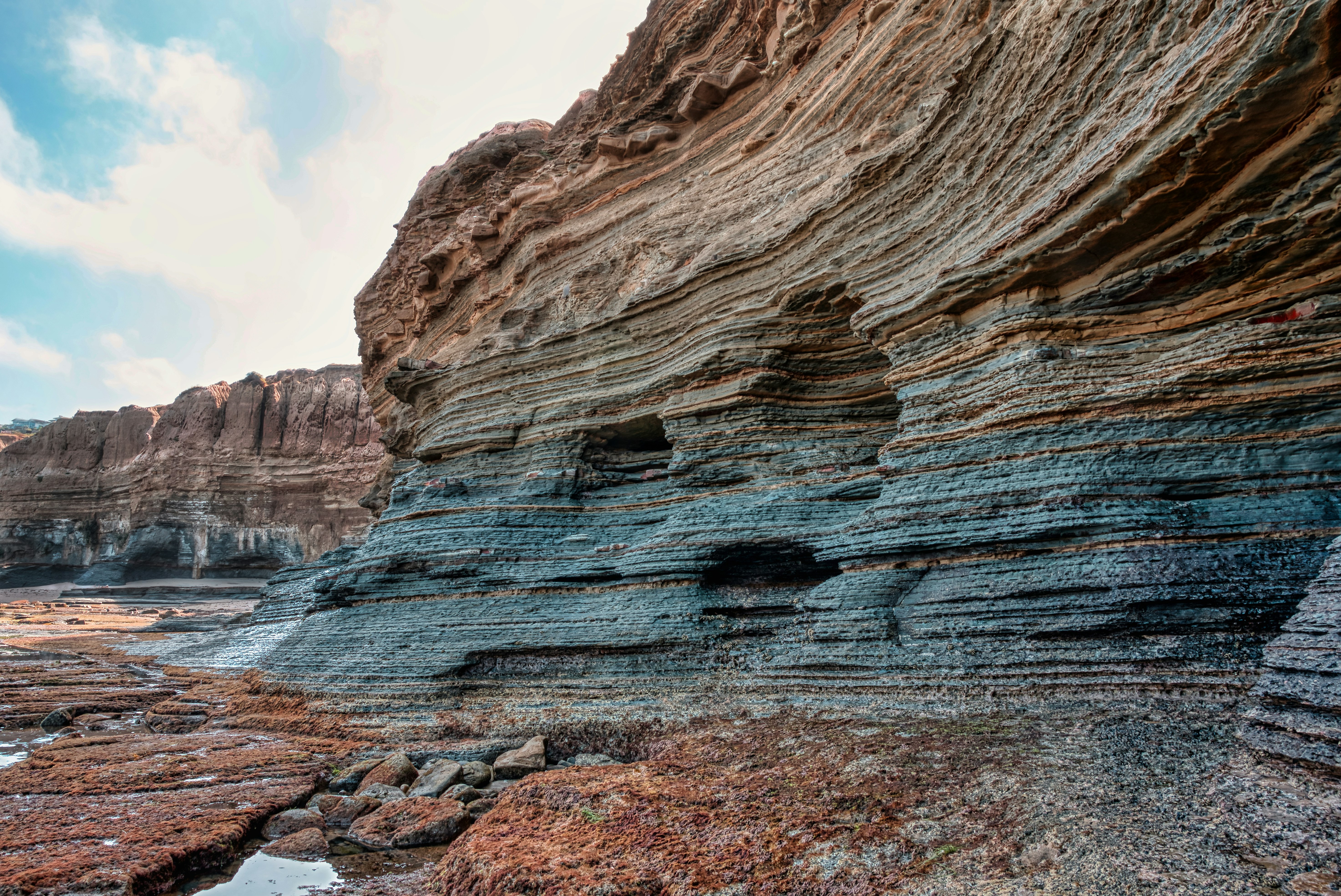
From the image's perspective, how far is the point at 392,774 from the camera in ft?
18.7

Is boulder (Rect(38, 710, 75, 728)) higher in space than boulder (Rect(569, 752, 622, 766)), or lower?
higher

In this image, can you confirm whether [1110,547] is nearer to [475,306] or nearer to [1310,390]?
[1310,390]

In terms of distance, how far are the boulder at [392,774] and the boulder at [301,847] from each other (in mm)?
989

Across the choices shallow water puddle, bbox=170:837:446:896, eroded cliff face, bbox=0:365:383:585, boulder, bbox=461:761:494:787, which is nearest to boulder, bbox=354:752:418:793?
boulder, bbox=461:761:494:787

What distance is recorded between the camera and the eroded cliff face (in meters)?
A: 36.2

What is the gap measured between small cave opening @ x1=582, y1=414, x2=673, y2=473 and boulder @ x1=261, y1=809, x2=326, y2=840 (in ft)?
20.4

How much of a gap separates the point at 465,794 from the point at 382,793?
2.43 ft

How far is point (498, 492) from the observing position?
35.4 feet

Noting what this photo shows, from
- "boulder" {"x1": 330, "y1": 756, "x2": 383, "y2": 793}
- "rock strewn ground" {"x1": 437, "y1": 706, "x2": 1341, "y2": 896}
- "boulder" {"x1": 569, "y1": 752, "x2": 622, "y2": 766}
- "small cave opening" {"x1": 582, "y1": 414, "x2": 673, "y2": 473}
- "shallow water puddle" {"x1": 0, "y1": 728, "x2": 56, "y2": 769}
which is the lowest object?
"boulder" {"x1": 569, "y1": 752, "x2": 622, "y2": 766}

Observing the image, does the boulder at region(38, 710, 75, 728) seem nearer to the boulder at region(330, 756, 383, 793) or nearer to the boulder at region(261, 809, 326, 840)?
the boulder at region(330, 756, 383, 793)

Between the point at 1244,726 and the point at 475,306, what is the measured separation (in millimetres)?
14627

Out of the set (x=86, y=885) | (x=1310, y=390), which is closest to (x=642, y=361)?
(x=1310, y=390)

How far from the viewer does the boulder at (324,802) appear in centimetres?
514

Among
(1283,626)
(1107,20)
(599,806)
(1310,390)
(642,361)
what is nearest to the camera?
(1283,626)
